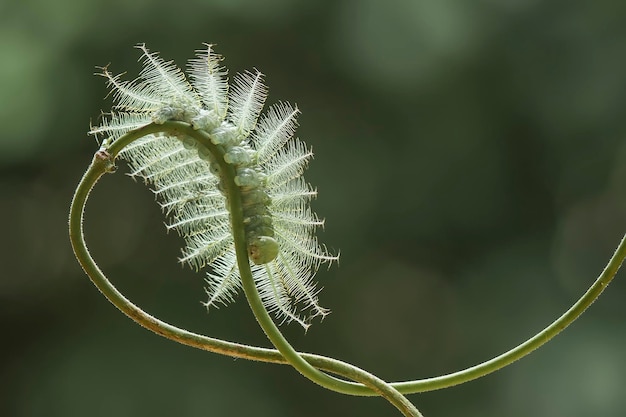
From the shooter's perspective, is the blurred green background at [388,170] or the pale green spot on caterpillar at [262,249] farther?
the blurred green background at [388,170]

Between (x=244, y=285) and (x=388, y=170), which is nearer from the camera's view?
(x=244, y=285)

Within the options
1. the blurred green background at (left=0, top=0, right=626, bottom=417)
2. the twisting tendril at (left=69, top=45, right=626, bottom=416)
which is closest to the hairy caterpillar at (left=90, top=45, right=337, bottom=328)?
the twisting tendril at (left=69, top=45, right=626, bottom=416)

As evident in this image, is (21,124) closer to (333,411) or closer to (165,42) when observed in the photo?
(165,42)

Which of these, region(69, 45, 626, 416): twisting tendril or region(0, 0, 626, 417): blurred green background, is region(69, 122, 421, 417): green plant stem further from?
region(0, 0, 626, 417): blurred green background

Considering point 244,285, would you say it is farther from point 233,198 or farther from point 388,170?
point 388,170

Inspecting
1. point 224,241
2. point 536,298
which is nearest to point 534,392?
point 536,298

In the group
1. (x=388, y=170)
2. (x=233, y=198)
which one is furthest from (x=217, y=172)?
(x=388, y=170)

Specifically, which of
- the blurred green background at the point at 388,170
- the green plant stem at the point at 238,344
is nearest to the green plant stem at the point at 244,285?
the green plant stem at the point at 238,344

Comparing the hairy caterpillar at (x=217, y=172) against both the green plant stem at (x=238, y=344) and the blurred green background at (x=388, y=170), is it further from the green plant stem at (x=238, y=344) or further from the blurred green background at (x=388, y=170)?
the blurred green background at (x=388, y=170)
